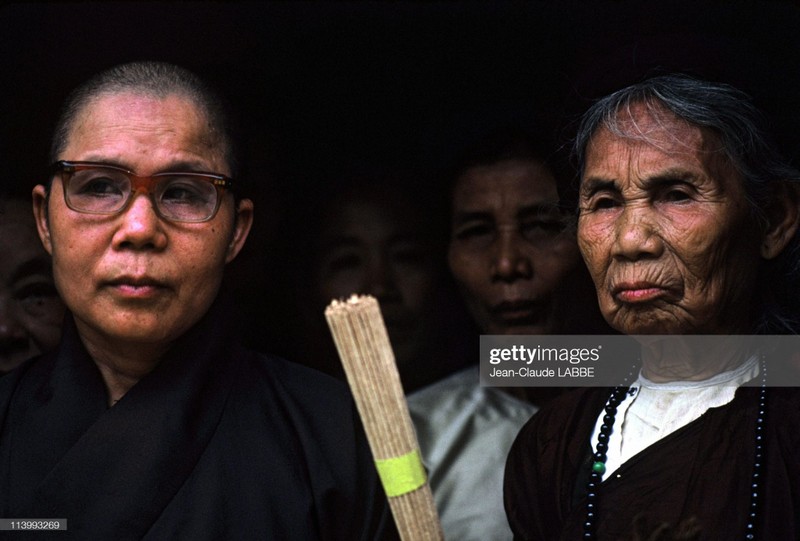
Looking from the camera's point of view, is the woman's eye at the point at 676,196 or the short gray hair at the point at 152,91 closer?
the woman's eye at the point at 676,196

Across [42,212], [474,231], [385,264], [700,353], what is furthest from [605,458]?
[42,212]

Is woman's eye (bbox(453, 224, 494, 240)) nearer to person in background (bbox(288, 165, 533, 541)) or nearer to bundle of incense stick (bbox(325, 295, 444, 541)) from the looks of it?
person in background (bbox(288, 165, 533, 541))

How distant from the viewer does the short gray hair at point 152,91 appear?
2385mm

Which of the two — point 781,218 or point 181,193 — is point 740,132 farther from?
point 181,193

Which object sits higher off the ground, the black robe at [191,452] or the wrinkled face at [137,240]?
the wrinkled face at [137,240]

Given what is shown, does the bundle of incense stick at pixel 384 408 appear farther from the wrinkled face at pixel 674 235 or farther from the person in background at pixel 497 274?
the person in background at pixel 497 274

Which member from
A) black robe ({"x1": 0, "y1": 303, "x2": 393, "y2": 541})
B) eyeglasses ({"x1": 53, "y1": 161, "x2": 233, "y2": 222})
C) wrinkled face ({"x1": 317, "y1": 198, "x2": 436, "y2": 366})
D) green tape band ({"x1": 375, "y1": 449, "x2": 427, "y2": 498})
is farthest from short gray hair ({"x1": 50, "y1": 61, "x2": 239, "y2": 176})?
green tape band ({"x1": 375, "y1": 449, "x2": 427, "y2": 498})

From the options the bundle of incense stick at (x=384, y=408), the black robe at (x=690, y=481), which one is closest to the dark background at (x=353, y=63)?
the black robe at (x=690, y=481)

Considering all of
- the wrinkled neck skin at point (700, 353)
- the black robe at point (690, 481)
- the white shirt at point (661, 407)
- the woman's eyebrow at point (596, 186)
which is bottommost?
the black robe at point (690, 481)

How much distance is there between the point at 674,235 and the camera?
2.22 metres

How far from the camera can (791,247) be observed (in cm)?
234

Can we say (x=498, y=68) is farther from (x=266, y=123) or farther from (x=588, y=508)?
(x=588, y=508)

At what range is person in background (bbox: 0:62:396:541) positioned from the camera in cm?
222

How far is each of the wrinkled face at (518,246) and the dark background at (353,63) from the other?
181 millimetres
